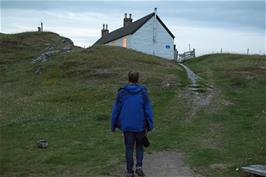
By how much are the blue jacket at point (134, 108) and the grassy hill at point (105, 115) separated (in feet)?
4.15

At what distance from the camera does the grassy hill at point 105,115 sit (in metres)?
10.5

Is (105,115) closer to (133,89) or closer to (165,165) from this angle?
(165,165)

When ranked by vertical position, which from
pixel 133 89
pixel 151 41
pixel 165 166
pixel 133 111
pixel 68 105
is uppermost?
pixel 151 41

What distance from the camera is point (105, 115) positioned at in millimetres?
17312

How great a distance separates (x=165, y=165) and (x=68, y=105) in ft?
38.2

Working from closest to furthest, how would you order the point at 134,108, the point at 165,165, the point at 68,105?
the point at 134,108
the point at 165,165
the point at 68,105

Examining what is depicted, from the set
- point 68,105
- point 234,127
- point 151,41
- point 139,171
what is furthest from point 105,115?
point 151,41

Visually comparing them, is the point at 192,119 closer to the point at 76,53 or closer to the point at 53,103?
the point at 53,103

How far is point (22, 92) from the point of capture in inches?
1061

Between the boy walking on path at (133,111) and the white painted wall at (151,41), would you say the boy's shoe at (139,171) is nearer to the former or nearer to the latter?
the boy walking on path at (133,111)

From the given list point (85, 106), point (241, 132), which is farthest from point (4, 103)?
point (241, 132)

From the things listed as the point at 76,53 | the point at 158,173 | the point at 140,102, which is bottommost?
the point at 158,173

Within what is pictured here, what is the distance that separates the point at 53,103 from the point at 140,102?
13.8 metres

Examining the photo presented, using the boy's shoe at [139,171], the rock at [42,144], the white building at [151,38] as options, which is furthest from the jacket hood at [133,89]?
the white building at [151,38]
